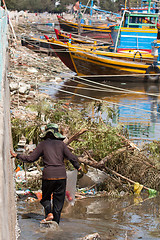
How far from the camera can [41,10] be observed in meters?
115

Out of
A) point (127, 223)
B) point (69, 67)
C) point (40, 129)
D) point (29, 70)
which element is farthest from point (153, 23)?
point (127, 223)

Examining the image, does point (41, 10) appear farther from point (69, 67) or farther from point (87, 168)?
point (87, 168)

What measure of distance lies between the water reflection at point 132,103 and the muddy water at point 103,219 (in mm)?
3133

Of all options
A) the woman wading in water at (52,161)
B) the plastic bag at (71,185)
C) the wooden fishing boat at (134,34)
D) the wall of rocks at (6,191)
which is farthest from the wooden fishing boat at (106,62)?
the wall of rocks at (6,191)

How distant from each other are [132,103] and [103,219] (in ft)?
41.1

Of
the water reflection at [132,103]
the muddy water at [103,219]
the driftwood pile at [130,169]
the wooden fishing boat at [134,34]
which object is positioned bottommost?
the water reflection at [132,103]

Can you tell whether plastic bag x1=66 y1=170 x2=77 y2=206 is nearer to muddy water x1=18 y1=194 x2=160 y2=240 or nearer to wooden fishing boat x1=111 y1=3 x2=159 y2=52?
muddy water x1=18 y1=194 x2=160 y2=240

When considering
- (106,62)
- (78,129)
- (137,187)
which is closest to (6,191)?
(137,187)

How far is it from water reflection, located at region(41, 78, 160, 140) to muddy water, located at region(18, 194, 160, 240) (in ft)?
A: 10.3

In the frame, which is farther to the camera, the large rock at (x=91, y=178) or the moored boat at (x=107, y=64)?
the moored boat at (x=107, y=64)

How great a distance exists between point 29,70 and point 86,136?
593 inches

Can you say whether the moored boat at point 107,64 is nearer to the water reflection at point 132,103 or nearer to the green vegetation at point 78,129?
the water reflection at point 132,103

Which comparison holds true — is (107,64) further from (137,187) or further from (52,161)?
(52,161)

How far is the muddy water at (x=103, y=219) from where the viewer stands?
468 centimetres
